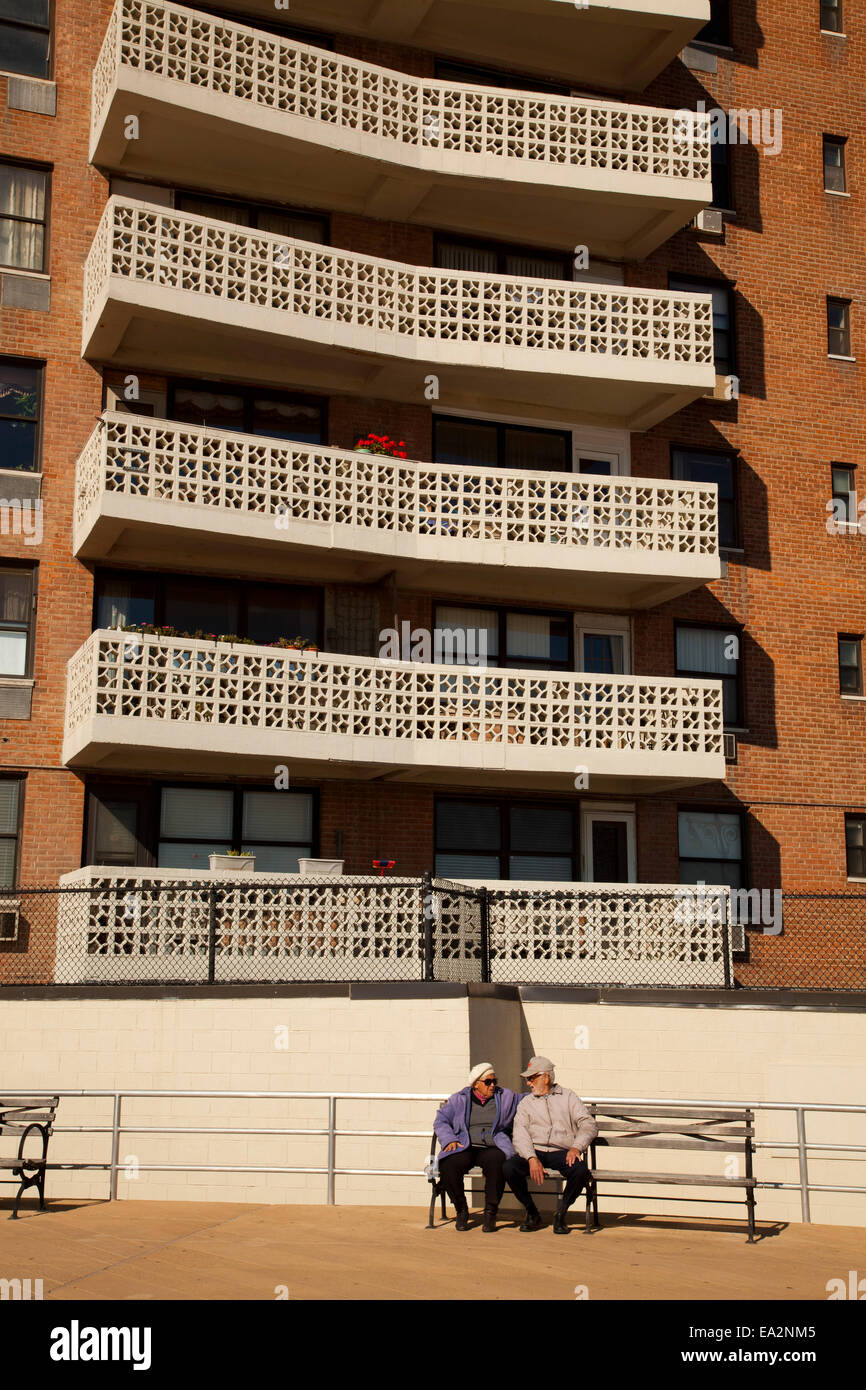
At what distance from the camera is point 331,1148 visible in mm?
14508

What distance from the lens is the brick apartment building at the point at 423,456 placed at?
70.8ft

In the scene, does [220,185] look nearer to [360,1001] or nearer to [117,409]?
[117,409]

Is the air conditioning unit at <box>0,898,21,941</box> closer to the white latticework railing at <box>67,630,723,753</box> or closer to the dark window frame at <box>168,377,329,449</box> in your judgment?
the white latticework railing at <box>67,630,723,753</box>

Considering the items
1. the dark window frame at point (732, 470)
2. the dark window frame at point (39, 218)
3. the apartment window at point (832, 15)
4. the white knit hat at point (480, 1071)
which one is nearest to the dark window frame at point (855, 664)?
the dark window frame at point (732, 470)

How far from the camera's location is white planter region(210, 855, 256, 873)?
2050cm

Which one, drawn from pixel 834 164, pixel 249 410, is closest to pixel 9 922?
pixel 249 410

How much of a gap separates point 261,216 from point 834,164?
1099 centimetres

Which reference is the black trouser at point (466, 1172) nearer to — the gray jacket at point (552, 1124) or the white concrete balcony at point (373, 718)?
the gray jacket at point (552, 1124)

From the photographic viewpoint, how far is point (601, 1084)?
17859 mm

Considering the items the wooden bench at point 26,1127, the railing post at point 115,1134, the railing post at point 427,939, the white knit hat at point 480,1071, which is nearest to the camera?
the white knit hat at point 480,1071

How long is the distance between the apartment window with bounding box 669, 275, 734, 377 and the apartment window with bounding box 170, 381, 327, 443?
22.9ft

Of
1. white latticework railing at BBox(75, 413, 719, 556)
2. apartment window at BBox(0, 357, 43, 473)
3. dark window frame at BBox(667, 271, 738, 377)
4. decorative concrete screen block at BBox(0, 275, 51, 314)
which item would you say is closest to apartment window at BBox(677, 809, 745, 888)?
white latticework railing at BBox(75, 413, 719, 556)

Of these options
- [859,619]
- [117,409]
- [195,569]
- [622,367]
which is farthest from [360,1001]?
[859,619]

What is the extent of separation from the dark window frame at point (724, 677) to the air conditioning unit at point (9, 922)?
11174 millimetres
